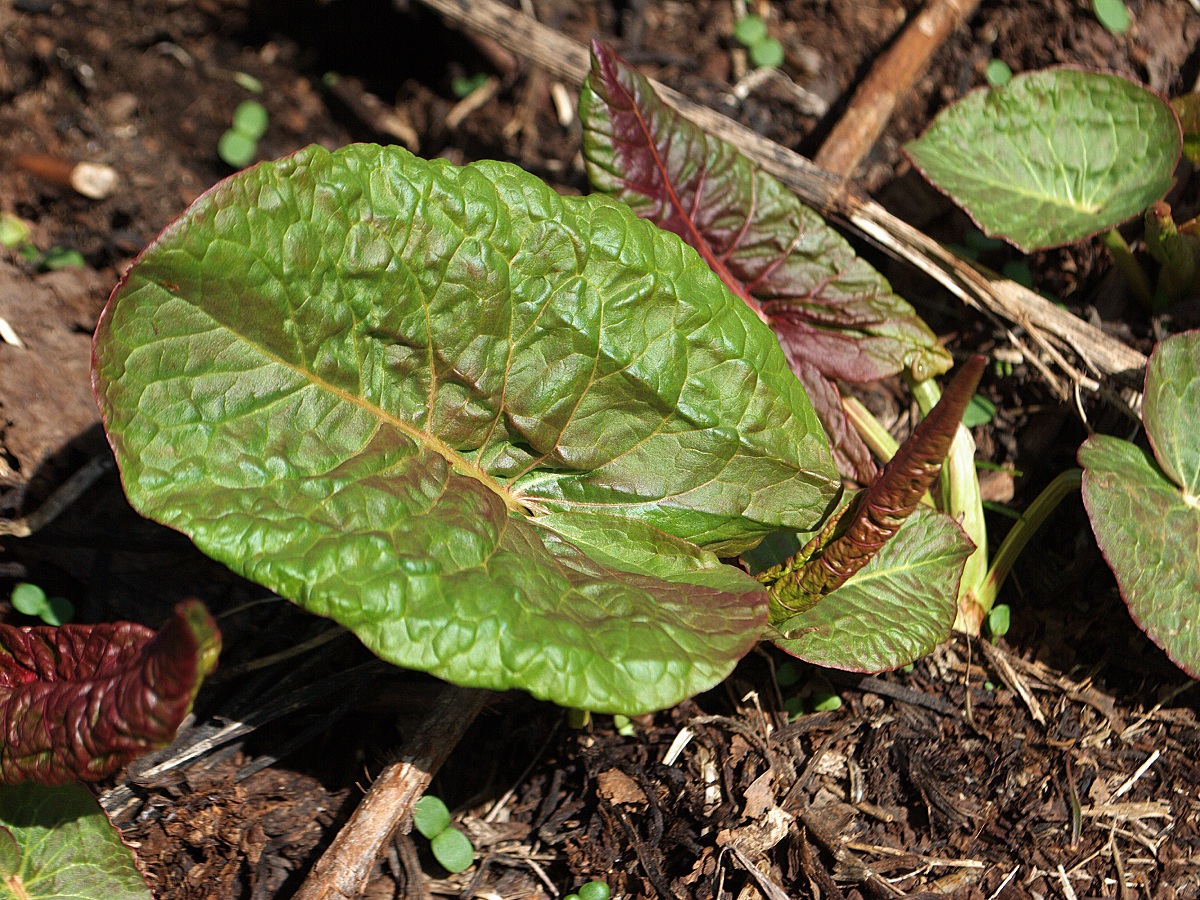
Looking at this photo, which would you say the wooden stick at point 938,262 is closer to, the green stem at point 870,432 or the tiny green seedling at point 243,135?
the green stem at point 870,432

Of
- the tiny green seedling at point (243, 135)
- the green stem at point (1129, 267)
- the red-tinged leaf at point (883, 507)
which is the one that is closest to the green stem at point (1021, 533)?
the red-tinged leaf at point (883, 507)

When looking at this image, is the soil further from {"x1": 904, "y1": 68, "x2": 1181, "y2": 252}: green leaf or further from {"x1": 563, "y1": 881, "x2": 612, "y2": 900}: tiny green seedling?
{"x1": 904, "y1": 68, "x2": 1181, "y2": 252}: green leaf

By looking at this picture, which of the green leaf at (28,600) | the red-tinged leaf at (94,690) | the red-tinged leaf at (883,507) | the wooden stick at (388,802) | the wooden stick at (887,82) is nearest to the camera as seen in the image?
the red-tinged leaf at (94,690)

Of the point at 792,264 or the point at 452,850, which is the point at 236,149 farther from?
the point at 452,850

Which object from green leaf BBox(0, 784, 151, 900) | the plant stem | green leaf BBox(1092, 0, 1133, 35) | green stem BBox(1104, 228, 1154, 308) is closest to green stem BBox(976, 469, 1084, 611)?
the plant stem

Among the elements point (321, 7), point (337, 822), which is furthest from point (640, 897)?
point (321, 7)
